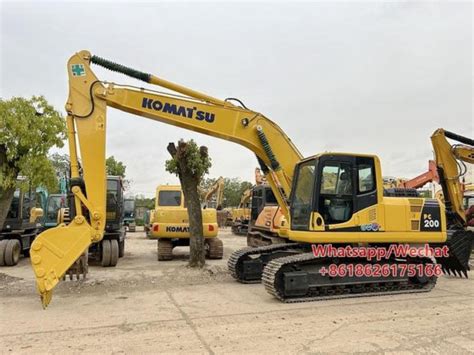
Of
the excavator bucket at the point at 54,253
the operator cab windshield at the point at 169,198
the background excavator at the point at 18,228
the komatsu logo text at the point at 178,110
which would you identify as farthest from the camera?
the operator cab windshield at the point at 169,198

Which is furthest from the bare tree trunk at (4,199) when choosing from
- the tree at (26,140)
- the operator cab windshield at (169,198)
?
the operator cab windshield at (169,198)

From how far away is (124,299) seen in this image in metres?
7.38

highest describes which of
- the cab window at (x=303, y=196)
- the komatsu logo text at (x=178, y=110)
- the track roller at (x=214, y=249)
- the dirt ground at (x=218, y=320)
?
the komatsu logo text at (x=178, y=110)

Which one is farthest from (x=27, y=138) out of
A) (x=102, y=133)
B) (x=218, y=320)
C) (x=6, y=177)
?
(x=218, y=320)

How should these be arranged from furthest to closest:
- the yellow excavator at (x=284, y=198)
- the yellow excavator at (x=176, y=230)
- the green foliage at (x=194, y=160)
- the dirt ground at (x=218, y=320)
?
1. the yellow excavator at (x=176, y=230)
2. the green foliage at (x=194, y=160)
3. the yellow excavator at (x=284, y=198)
4. the dirt ground at (x=218, y=320)

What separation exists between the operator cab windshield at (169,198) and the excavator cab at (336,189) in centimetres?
680

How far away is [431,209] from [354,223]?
1.85 metres

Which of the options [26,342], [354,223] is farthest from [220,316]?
[354,223]

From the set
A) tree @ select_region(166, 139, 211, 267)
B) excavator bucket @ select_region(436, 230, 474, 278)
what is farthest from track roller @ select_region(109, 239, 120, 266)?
excavator bucket @ select_region(436, 230, 474, 278)

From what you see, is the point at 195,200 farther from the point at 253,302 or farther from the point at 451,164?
the point at 451,164

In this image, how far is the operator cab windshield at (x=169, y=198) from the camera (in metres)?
14.2

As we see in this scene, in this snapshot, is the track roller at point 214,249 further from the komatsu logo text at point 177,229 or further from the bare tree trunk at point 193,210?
the bare tree trunk at point 193,210

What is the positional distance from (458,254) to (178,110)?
707 cm

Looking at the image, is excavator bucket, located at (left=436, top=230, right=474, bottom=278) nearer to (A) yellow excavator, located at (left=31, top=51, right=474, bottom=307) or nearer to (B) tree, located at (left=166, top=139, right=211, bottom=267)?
(A) yellow excavator, located at (left=31, top=51, right=474, bottom=307)
